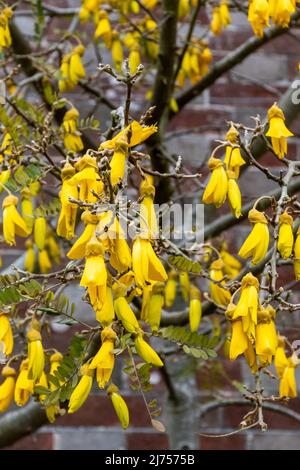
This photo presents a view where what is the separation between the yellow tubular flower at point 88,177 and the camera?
25.8 inches

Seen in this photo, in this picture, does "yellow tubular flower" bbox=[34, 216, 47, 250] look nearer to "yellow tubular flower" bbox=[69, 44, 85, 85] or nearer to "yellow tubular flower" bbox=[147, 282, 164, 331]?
"yellow tubular flower" bbox=[147, 282, 164, 331]

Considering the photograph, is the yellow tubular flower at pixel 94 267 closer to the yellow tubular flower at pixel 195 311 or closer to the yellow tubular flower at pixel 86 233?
the yellow tubular flower at pixel 86 233

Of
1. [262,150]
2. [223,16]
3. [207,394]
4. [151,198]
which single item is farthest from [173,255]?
[207,394]

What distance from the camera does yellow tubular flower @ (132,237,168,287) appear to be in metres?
0.62

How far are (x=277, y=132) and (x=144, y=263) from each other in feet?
0.78

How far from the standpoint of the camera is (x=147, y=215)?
677 millimetres

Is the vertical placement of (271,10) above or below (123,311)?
above

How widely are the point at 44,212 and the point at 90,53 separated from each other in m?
0.88

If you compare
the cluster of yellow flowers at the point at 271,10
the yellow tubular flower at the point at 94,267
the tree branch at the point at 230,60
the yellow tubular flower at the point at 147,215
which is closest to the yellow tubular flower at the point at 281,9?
the cluster of yellow flowers at the point at 271,10

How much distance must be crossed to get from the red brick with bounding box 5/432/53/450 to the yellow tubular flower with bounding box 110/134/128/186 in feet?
3.31

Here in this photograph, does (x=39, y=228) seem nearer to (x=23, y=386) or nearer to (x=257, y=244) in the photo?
(x=23, y=386)

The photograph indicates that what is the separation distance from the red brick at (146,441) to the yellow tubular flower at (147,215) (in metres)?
0.92

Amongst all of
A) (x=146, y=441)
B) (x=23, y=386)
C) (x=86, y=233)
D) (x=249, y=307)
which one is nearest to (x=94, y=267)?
(x=86, y=233)

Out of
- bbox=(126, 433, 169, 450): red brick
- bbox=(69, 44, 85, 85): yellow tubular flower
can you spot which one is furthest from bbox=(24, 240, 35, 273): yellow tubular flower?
bbox=(126, 433, 169, 450): red brick
